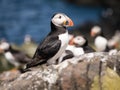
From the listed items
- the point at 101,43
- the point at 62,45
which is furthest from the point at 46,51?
the point at 101,43

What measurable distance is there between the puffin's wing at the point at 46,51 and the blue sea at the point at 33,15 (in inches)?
962

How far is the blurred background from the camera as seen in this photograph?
35219 millimetres

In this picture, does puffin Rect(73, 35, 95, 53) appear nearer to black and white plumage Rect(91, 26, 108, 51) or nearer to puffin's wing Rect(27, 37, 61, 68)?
black and white plumage Rect(91, 26, 108, 51)

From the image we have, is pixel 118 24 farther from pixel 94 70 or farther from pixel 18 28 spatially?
pixel 94 70

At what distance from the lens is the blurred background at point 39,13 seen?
1387 inches

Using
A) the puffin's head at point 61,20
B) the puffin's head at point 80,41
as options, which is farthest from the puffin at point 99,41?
the puffin's head at point 61,20

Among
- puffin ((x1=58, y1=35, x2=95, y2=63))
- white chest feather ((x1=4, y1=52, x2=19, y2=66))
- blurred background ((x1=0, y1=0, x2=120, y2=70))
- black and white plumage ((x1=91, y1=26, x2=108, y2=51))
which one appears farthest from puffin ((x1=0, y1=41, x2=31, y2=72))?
blurred background ((x1=0, y1=0, x2=120, y2=70))

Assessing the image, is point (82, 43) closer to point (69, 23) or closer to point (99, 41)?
point (69, 23)

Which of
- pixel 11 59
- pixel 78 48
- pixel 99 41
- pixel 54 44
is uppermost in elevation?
pixel 54 44

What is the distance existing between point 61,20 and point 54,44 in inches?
16.9

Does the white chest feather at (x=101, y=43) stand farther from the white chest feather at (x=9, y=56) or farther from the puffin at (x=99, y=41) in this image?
the white chest feather at (x=9, y=56)

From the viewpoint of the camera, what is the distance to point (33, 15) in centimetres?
4178

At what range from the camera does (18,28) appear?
124 feet

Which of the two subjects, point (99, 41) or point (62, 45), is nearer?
point (62, 45)
